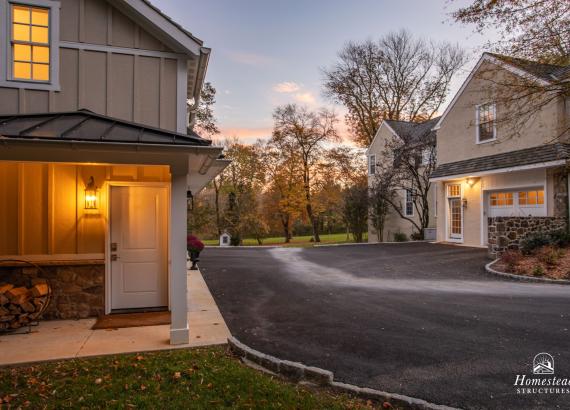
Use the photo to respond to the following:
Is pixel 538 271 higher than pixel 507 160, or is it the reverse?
pixel 507 160

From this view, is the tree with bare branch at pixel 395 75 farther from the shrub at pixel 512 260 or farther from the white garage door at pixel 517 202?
the shrub at pixel 512 260

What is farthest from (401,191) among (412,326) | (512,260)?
(412,326)

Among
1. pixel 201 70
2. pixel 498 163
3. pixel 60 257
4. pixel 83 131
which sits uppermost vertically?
pixel 201 70

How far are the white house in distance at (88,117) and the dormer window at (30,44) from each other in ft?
0.05

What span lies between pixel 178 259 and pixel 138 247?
7.37ft

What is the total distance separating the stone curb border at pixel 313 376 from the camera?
3436 millimetres

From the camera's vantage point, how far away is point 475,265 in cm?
1184

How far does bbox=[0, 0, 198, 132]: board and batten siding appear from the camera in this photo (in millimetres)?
5840

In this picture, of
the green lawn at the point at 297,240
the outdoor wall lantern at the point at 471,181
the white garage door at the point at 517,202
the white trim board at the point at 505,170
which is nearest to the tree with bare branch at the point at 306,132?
the green lawn at the point at 297,240

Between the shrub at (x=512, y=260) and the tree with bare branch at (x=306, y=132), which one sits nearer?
the shrub at (x=512, y=260)

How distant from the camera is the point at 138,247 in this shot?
22.7ft

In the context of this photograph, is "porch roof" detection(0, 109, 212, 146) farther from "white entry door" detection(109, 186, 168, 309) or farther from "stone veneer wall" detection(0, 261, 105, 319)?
"stone veneer wall" detection(0, 261, 105, 319)

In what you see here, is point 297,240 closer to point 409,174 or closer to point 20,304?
point 409,174

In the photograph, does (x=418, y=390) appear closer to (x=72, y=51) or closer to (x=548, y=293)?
(x=548, y=293)
